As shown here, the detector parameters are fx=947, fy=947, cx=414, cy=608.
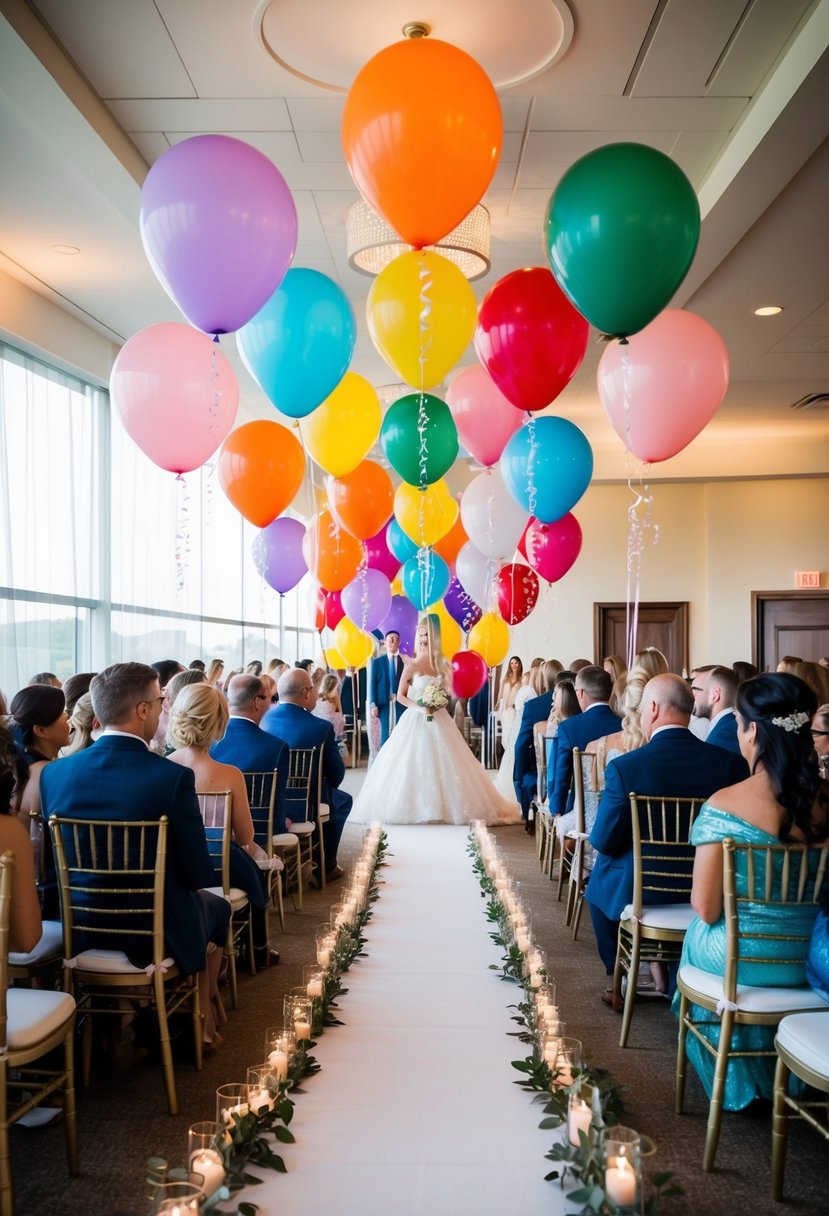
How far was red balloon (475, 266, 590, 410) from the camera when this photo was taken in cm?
436

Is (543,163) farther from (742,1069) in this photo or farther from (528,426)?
(742,1069)

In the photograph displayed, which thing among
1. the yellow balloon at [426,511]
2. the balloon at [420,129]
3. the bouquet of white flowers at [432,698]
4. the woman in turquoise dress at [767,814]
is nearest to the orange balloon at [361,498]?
the yellow balloon at [426,511]

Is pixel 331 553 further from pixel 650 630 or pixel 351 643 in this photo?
pixel 650 630

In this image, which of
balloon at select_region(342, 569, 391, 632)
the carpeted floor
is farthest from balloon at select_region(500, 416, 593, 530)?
the carpeted floor

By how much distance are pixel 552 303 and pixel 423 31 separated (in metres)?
1.27

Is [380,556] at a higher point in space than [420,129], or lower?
lower

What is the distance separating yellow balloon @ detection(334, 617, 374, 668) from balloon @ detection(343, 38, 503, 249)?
17.1ft

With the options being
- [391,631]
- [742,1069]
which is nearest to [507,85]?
[742,1069]

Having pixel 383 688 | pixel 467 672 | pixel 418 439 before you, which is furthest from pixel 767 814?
pixel 383 688

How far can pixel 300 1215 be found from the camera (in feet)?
7.84

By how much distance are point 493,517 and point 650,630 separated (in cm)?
702

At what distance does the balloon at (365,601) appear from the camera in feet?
24.9

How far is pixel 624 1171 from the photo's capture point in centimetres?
216

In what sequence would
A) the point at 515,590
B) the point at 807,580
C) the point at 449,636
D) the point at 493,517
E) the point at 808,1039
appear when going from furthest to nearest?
1. the point at 807,580
2. the point at 449,636
3. the point at 515,590
4. the point at 493,517
5. the point at 808,1039
